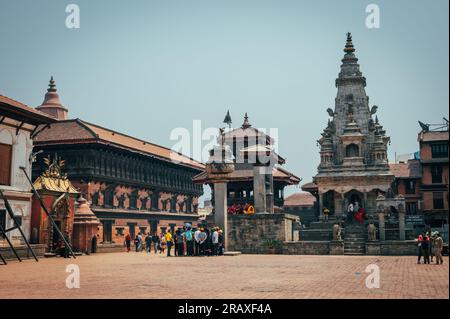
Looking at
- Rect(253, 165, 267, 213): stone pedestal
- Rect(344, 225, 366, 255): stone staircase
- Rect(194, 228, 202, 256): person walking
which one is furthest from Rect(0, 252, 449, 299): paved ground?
Rect(253, 165, 267, 213): stone pedestal

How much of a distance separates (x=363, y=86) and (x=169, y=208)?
24707 mm

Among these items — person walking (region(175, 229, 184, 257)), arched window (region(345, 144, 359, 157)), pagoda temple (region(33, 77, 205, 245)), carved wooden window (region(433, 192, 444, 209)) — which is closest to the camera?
person walking (region(175, 229, 184, 257))

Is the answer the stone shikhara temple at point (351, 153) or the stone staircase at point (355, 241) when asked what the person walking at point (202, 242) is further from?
the stone shikhara temple at point (351, 153)

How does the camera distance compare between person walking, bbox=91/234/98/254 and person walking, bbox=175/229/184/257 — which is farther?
person walking, bbox=91/234/98/254

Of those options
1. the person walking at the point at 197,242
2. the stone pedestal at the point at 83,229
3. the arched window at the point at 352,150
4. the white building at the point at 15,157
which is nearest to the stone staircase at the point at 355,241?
the person walking at the point at 197,242

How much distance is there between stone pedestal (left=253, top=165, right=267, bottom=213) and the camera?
32594 millimetres

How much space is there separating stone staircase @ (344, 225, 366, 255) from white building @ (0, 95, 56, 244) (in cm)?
1898

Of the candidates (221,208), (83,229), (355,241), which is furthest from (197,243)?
(355,241)

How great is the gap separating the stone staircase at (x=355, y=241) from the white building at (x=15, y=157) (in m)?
19.0

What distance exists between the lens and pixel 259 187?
32719mm

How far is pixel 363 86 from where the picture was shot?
48750 mm

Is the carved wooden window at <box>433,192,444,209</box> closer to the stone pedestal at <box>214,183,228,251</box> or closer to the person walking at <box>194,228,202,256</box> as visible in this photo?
the stone pedestal at <box>214,183,228,251</box>

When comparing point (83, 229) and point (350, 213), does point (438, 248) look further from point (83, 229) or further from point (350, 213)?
point (83, 229)
